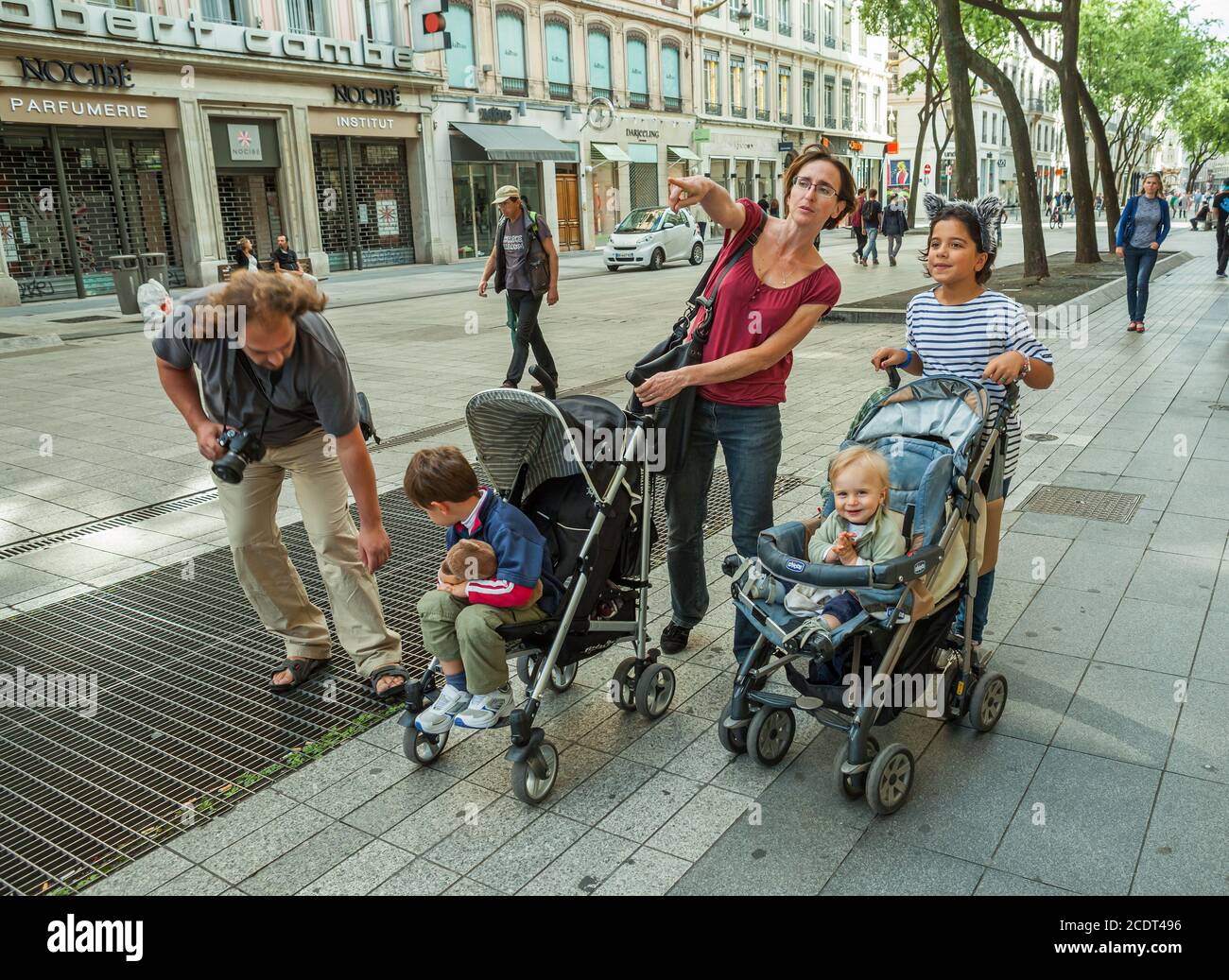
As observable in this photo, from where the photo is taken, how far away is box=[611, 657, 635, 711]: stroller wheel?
3.89 metres

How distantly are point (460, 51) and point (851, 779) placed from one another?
107 feet

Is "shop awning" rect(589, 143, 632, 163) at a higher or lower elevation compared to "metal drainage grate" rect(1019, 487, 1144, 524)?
higher

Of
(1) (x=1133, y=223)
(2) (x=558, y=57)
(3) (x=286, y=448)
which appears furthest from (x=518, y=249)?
(2) (x=558, y=57)

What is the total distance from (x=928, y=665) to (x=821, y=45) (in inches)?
2249

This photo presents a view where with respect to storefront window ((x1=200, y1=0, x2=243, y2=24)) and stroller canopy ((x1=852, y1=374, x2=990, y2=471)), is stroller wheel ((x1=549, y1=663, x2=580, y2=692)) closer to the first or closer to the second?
stroller canopy ((x1=852, y1=374, x2=990, y2=471))

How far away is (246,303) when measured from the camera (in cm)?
329

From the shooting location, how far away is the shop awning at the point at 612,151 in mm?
37906

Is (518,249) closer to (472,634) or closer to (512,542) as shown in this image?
(512,542)

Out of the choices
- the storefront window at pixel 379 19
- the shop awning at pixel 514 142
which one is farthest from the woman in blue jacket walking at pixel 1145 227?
the shop awning at pixel 514 142

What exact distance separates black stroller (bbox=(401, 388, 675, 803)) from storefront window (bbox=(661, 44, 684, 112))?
41.3 m

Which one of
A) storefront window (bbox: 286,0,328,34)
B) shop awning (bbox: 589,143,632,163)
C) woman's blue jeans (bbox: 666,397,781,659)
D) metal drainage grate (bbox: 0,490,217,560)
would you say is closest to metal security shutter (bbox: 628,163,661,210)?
shop awning (bbox: 589,143,632,163)

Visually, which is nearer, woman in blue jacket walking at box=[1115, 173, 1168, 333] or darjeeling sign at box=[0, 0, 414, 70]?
woman in blue jacket walking at box=[1115, 173, 1168, 333]

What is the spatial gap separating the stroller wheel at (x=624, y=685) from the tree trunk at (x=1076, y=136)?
2072 cm

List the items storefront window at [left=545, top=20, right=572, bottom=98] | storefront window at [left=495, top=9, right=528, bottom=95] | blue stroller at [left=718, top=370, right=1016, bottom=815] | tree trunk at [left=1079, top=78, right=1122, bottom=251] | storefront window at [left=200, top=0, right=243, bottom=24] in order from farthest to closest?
storefront window at [left=545, top=20, right=572, bottom=98], storefront window at [left=495, top=9, right=528, bottom=95], tree trunk at [left=1079, top=78, right=1122, bottom=251], storefront window at [left=200, top=0, right=243, bottom=24], blue stroller at [left=718, top=370, right=1016, bottom=815]
